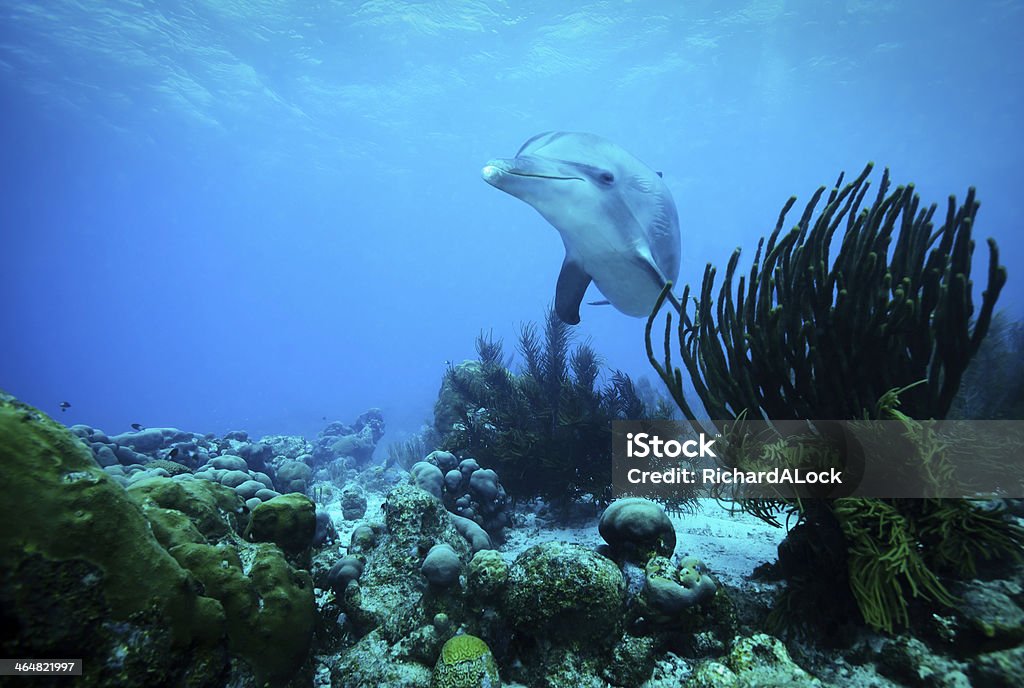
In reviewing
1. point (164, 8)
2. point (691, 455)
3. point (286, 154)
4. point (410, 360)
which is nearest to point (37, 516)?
point (691, 455)

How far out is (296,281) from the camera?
5768 inches

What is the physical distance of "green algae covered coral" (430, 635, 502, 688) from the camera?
2.38 m

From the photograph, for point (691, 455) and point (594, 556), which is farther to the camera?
point (691, 455)

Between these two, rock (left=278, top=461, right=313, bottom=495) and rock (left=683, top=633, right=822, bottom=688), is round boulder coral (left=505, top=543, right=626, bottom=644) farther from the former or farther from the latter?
rock (left=278, top=461, right=313, bottom=495)

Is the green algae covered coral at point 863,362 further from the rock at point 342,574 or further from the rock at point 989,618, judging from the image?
the rock at point 342,574

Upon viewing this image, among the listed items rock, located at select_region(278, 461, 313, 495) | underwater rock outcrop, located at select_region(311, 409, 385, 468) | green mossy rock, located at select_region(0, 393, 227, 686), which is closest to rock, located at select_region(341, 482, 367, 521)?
rock, located at select_region(278, 461, 313, 495)

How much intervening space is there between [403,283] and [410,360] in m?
28.7

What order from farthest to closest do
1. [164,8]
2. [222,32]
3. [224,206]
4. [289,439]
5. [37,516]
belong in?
[224,206] → [222,32] → [164,8] → [289,439] → [37,516]

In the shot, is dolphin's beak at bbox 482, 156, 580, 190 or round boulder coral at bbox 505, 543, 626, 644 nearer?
round boulder coral at bbox 505, 543, 626, 644

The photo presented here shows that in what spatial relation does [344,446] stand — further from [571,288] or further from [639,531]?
[639,531]

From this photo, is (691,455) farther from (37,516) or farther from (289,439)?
(289,439)

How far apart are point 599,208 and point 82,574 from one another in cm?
447

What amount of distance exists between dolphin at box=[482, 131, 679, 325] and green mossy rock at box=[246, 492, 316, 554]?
3.16 meters

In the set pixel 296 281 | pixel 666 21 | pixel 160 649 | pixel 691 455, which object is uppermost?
pixel 296 281
